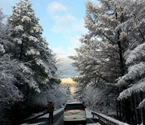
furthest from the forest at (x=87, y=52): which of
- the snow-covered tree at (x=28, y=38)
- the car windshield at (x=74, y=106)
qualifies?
the car windshield at (x=74, y=106)

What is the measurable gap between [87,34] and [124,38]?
14.5 feet

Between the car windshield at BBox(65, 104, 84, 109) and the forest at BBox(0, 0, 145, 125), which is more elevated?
the forest at BBox(0, 0, 145, 125)

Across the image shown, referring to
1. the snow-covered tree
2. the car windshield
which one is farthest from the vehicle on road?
the snow-covered tree

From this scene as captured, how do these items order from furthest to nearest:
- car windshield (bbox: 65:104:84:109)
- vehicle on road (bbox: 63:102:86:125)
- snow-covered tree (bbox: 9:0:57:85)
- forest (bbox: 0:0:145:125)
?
snow-covered tree (bbox: 9:0:57:85)
forest (bbox: 0:0:145:125)
car windshield (bbox: 65:104:84:109)
vehicle on road (bbox: 63:102:86:125)

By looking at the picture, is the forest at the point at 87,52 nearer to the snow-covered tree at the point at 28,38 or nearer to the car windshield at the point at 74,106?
the snow-covered tree at the point at 28,38

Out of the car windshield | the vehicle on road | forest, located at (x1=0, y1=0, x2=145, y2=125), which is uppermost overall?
forest, located at (x1=0, y1=0, x2=145, y2=125)

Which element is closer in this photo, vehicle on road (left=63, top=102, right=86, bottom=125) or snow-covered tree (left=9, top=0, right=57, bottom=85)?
vehicle on road (left=63, top=102, right=86, bottom=125)

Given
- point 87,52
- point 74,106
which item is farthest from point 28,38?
point 74,106

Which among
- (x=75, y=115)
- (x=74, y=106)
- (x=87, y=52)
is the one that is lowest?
(x=75, y=115)

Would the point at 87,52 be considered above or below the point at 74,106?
above

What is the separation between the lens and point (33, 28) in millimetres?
22562

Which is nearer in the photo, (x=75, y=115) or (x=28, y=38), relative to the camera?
(x=75, y=115)

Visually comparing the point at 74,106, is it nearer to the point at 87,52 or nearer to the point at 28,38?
the point at 87,52

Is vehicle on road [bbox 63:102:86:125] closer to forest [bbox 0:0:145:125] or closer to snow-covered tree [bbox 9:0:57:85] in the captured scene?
forest [bbox 0:0:145:125]
